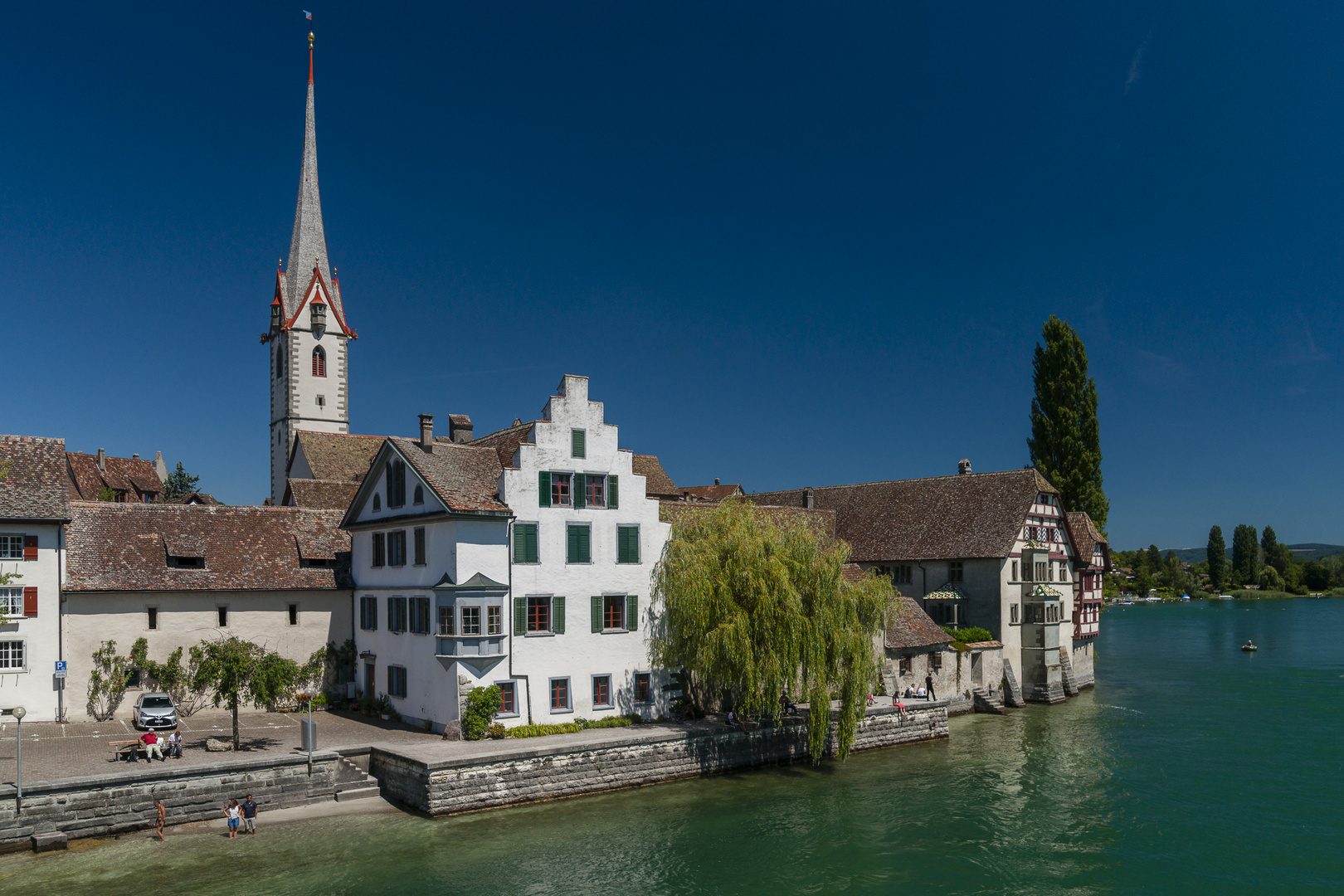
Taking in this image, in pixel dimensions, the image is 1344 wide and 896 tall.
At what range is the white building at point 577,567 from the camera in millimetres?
38094

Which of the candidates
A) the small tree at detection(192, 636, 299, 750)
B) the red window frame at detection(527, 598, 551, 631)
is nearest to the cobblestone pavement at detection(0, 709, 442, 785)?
the small tree at detection(192, 636, 299, 750)

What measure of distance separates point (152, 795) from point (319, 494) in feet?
84.6

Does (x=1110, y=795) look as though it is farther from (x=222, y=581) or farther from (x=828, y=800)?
(x=222, y=581)

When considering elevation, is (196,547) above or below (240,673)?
above

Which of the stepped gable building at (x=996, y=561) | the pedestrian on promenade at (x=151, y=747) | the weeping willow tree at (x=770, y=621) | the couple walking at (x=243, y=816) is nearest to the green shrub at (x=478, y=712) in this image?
the weeping willow tree at (x=770, y=621)

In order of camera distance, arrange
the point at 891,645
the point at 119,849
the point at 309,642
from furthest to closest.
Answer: the point at 891,645, the point at 309,642, the point at 119,849

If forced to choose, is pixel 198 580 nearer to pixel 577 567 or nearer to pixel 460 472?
pixel 460 472

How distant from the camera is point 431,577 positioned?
37.9 m

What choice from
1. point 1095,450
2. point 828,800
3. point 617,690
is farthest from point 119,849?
point 1095,450

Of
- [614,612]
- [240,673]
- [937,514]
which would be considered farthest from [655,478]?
[240,673]

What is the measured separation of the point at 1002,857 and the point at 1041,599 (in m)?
31.0

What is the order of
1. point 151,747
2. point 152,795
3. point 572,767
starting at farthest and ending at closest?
point 572,767 → point 151,747 → point 152,795

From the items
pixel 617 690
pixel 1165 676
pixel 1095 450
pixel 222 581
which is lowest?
pixel 1165 676

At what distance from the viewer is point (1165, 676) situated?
69812 millimetres
